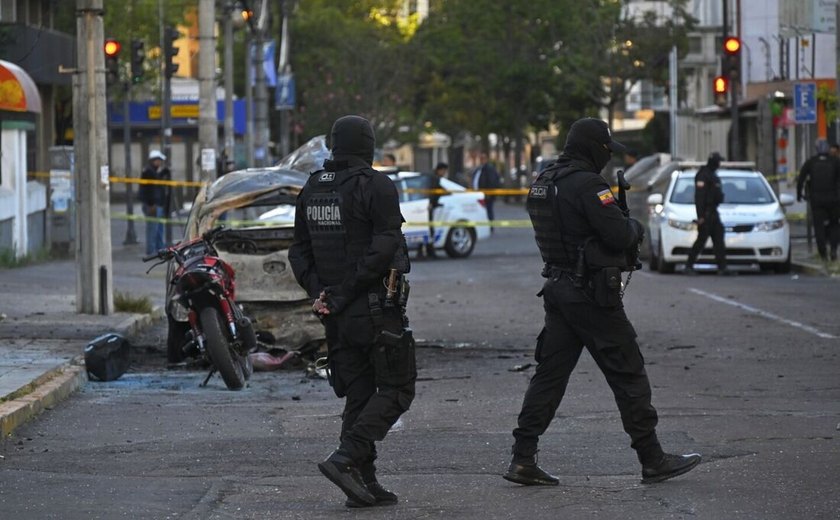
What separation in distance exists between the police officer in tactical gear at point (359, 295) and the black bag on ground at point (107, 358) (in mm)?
5576

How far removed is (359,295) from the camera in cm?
788

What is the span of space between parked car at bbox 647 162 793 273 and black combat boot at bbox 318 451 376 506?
18.5 meters

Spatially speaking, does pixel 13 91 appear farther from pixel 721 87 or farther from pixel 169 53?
pixel 721 87

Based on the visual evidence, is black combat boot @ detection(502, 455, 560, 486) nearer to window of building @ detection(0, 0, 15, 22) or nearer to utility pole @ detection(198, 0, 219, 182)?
utility pole @ detection(198, 0, 219, 182)

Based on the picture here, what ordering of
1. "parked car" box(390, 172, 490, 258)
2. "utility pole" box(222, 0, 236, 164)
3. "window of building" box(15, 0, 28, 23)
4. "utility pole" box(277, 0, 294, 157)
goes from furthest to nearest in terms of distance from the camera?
"utility pole" box(277, 0, 294, 157), "window of building" box(15, 0, 28, 23), "utility pole" box(222, 0, 236, 164), "parked car" box(390, 172, 490, 258)

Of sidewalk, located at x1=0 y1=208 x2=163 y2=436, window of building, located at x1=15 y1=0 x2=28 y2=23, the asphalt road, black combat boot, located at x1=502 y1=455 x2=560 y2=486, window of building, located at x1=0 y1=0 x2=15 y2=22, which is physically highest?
window of building, located at x1=15 y1=0 x2=28 y2=23

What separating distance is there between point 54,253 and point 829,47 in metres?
22.4

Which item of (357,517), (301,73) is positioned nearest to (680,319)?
(357,517)

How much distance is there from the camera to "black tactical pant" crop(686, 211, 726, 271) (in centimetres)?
2527

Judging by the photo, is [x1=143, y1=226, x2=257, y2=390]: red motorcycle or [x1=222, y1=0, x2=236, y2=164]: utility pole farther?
[x1=222, y1=0, x2=236, y2=164]: utility pole

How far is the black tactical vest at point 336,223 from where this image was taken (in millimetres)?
7887

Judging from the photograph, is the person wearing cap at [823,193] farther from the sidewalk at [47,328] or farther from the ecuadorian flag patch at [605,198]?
the ecuadorian flag patch at [605,198]

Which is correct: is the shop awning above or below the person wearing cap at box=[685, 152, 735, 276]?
above

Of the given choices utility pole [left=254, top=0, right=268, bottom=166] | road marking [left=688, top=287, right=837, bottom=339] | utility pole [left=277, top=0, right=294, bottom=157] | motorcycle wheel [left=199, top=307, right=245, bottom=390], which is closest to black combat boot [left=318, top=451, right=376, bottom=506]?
motorcycle wheel [left=199, top=307, right=245, bottom=390]
